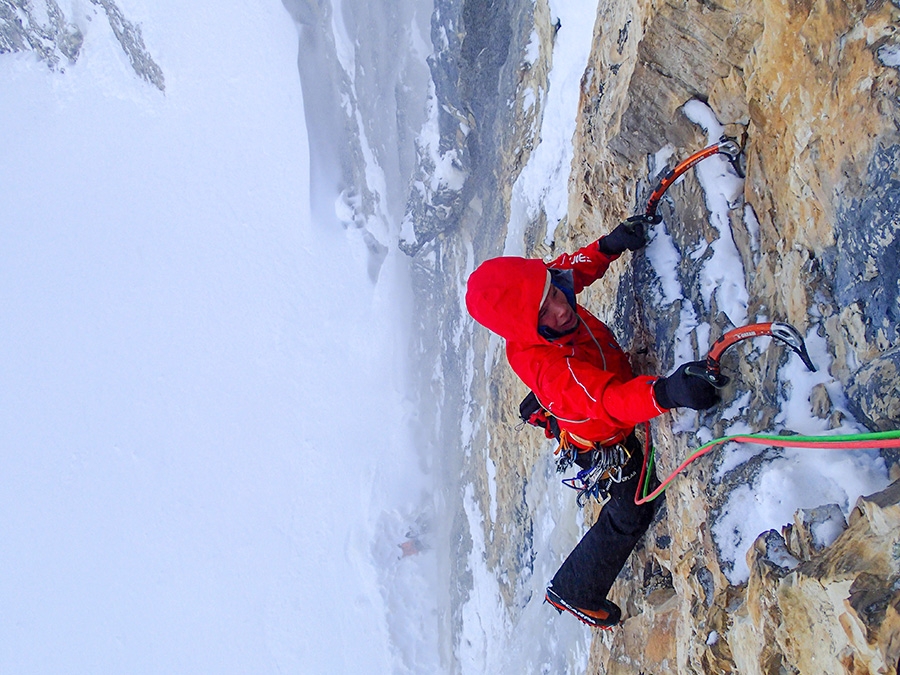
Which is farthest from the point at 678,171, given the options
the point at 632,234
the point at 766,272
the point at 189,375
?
the point at 189,375

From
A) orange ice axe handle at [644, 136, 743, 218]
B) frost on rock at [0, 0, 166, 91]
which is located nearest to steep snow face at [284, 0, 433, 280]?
frost on rock at [0, 0, 166, 91]

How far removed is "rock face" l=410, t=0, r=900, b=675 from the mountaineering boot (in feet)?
0.39

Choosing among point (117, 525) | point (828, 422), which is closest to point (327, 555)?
point (117, 525)

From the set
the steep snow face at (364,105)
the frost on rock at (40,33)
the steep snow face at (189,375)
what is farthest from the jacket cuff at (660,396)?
the frost on rock at (40,33)

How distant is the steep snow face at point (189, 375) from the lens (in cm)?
1304

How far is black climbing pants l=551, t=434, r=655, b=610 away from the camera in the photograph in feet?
11.1

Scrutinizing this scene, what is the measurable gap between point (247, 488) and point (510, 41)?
11106 mm

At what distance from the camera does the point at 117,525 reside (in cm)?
1515

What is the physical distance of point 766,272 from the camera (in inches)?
92.4

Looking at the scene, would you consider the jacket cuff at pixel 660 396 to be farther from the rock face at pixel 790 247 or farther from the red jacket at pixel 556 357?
the rock face at pixel 790 247

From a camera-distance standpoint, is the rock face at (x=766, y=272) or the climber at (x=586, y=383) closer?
the rock face at (x=766, y=272)

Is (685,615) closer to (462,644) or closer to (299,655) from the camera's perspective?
(462,644)

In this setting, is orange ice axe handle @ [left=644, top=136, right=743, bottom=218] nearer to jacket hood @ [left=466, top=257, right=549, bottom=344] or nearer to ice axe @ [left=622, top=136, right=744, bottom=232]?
ice axe @ [left=622, top=136, right=744, bottom=232]

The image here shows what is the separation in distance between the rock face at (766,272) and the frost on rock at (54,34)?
754 inches
